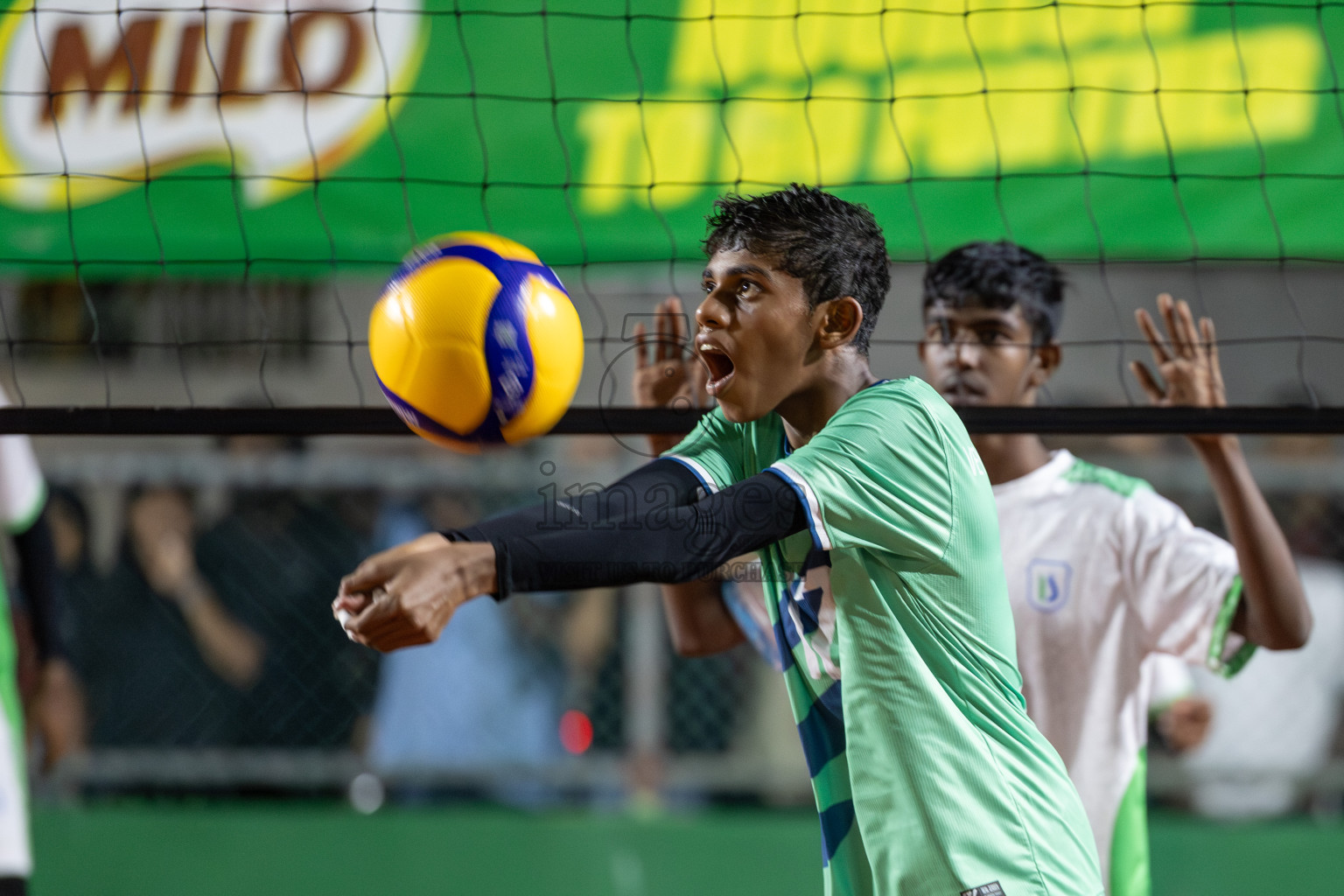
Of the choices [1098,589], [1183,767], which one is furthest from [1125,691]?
[1183,767]

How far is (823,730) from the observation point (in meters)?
2.06

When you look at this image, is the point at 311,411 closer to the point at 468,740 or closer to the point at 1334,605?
the point at 468,740

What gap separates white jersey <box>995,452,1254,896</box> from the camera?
274 centimetres

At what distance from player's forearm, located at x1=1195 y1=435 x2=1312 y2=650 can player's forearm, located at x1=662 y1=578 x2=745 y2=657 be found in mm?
1134

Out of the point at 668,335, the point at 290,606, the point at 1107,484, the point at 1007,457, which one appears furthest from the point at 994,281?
the point at 290,606

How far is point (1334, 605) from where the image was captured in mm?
4570

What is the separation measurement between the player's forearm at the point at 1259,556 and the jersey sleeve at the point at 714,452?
1131 mm

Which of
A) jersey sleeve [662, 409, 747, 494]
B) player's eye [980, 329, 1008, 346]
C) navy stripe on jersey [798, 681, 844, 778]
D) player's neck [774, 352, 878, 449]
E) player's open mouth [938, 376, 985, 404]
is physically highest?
player's eye [980, 329, 1008, 346]

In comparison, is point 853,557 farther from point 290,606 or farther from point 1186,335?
point 290,606

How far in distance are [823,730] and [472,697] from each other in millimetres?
2783

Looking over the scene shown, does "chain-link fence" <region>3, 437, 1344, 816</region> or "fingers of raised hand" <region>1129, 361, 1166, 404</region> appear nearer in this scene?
"fingers of raised hand" <region>1129, 361, 1166, 404</region>

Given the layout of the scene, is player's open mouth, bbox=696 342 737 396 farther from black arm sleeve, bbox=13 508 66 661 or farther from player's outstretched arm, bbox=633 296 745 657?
black arm sleeve, bbox=13 508 66 661

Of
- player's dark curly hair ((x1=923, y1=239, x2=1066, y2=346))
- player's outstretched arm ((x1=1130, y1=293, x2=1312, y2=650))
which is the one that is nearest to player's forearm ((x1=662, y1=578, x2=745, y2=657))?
player's dark curly hair ((x1=923, y1=239, x2=1066, y2=346))

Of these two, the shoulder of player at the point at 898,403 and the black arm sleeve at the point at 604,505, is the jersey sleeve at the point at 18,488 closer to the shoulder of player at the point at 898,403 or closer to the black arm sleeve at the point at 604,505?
the black arm sleeve at the point at 604,505
